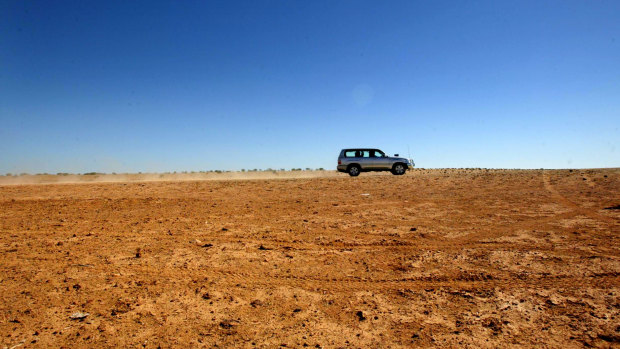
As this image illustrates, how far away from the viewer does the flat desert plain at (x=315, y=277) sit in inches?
133

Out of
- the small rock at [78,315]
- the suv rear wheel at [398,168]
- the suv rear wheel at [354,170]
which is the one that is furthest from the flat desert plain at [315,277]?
the suv rear wheel at [398,168]

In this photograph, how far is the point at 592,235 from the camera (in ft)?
21.6

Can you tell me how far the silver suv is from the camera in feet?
76.7

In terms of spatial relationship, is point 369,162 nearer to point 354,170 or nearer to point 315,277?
point 354,170

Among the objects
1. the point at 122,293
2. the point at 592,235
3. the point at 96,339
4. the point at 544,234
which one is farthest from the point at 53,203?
the point at 592,235

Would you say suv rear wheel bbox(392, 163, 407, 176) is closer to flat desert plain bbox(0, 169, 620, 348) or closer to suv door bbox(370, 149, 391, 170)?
suv door bbox(370, 149, 391, 170)

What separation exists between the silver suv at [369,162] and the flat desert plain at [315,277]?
13559 millimetres

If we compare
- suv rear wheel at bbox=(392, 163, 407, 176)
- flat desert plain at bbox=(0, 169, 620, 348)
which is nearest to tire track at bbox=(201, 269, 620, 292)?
flat desert plain at bbox=(0, 169, 620, 348)

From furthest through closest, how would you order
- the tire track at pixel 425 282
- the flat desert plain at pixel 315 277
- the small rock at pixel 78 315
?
the tire track at pixel 425 282 < the small rock at pixel 78 315 < the flat desert plain at pixel 315 277

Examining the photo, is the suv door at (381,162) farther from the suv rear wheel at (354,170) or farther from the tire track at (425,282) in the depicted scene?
the tire track at (425,282)

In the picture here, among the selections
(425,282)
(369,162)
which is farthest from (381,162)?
(425,282)

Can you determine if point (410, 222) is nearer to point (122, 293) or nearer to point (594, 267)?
point (594, 267)

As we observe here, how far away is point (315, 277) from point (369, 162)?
19216 millimetres

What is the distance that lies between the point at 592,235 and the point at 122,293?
8391 mm
